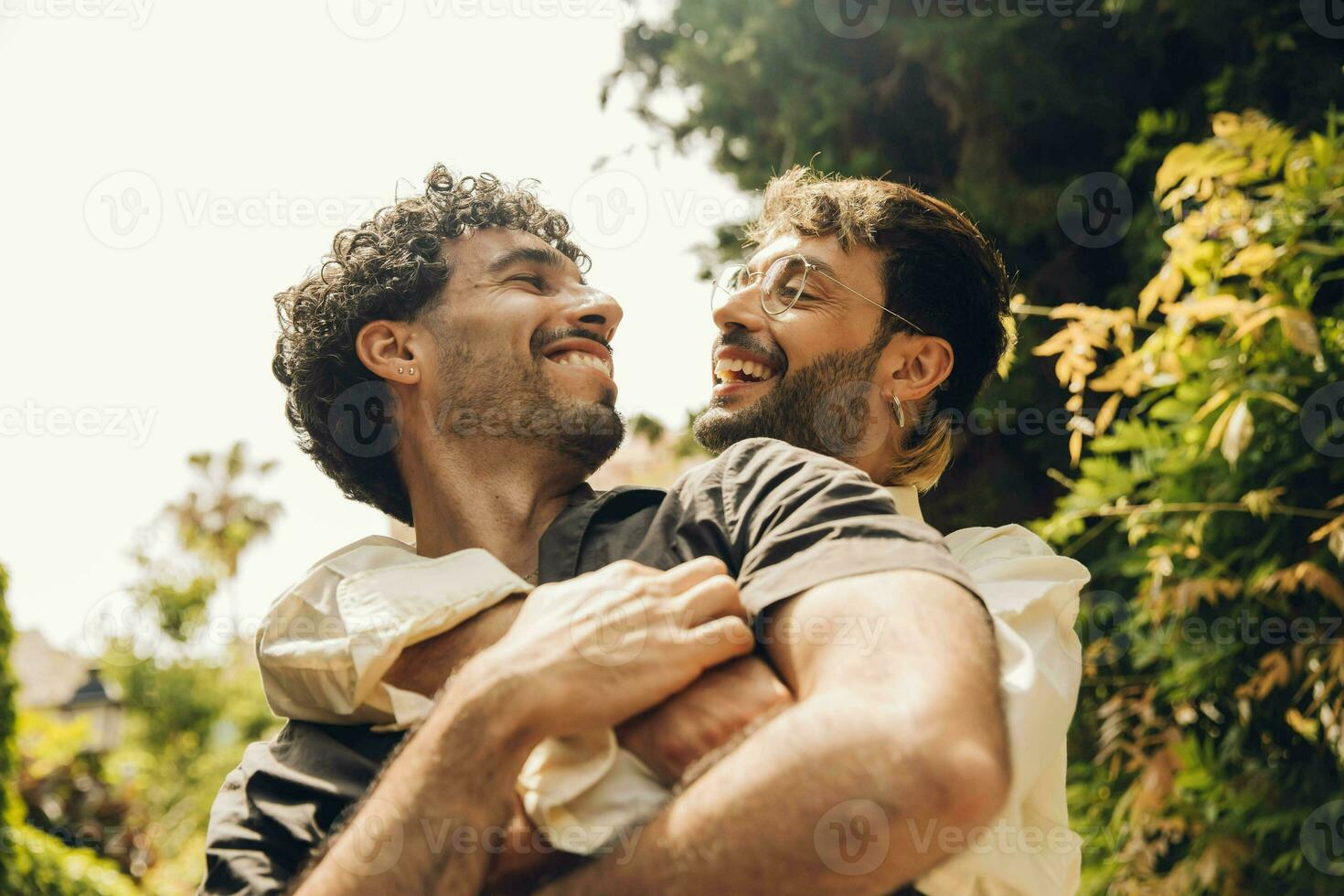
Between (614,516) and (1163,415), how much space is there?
2202 millimetres

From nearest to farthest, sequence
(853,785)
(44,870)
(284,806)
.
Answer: (853,785)
(284,806)
(44,870)

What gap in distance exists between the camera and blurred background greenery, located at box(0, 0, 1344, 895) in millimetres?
3242

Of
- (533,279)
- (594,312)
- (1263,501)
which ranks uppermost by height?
(533,279)

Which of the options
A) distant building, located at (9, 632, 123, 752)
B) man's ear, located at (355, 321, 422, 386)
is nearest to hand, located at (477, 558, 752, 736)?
man's ear, located at (355, 321, 422, 386)

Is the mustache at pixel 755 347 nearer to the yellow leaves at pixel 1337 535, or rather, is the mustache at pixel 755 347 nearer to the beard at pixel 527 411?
the beard at pixel 527 411

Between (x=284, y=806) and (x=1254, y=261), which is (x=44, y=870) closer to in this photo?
(x=284, y=806)

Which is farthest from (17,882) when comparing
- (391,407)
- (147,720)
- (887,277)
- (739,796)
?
(147,720)

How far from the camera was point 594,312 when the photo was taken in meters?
2.72

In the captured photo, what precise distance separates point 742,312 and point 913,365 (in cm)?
53

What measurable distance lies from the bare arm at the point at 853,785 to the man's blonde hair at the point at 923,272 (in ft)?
6.09

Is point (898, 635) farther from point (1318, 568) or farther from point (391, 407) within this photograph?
point (1318, 568)

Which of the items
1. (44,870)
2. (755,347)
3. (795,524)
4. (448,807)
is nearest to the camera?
(448,807)

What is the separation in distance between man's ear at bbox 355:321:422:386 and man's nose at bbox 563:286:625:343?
1.37 ft

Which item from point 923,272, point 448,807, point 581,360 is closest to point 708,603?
point 448,807
